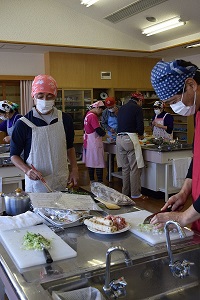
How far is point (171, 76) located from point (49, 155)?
1121 mm

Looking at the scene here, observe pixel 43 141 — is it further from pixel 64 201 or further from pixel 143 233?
pixel 143 233

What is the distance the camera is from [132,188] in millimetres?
5000

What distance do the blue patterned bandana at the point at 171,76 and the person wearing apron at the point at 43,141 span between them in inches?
37.6

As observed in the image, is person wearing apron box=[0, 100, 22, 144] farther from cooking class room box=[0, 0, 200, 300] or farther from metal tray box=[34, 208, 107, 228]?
metal tray box=[34, 208, 107, 228]

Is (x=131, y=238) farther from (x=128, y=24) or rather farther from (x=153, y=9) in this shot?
(x=128, y=24)

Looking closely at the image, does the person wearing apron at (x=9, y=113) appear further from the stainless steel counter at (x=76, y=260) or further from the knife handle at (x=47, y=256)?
the knife handle at (x=47, y=256)

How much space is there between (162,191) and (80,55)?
3.89m

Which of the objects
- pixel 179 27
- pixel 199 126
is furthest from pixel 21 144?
pixel 179 27

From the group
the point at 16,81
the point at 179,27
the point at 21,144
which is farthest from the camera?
the point at 16,81

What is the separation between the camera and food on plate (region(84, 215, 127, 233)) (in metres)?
1.50

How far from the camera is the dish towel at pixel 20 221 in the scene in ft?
5.06

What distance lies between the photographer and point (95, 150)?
571 cm

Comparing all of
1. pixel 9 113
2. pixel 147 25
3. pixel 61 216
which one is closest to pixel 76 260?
pixel 61 216

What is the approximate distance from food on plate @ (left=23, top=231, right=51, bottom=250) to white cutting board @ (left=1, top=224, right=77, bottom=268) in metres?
0.02
